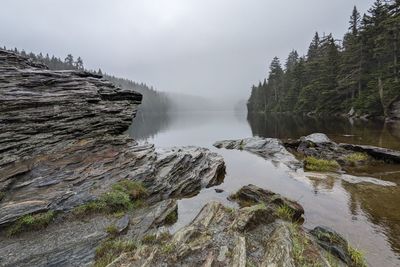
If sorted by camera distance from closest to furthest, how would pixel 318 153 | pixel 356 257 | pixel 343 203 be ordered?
pixel 356 257, pixel 343 203, pixel 318 153

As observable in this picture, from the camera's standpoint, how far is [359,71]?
185 feet

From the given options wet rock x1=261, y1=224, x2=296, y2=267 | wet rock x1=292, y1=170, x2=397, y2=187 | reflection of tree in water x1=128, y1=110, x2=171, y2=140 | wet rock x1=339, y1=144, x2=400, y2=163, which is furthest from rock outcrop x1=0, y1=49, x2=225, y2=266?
reflection of tree in water x1=128, y1=110, x2=171, y2=140

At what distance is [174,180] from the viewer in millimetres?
16656

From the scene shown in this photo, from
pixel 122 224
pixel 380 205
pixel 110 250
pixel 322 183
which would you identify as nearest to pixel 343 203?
pixel 380 205

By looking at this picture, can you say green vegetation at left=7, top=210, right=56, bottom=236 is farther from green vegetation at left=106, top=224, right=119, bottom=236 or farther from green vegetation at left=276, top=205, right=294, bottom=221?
green vegetation at left=276, top=205, right=294, bottom=221

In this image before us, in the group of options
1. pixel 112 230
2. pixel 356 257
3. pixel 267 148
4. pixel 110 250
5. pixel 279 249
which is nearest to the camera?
pixel 279 249

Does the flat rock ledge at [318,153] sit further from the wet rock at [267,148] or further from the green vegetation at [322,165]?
the green vegetation at [322,165]

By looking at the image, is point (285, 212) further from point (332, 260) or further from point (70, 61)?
point (70, 61)

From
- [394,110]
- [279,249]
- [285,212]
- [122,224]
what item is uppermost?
[394,110]

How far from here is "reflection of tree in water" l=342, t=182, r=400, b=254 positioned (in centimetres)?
1065

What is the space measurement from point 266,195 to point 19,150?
1250 centimetres

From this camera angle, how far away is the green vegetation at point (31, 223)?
380 inches

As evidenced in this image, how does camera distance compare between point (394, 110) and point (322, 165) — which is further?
point (394, 110)

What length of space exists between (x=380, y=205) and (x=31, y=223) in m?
15.4
